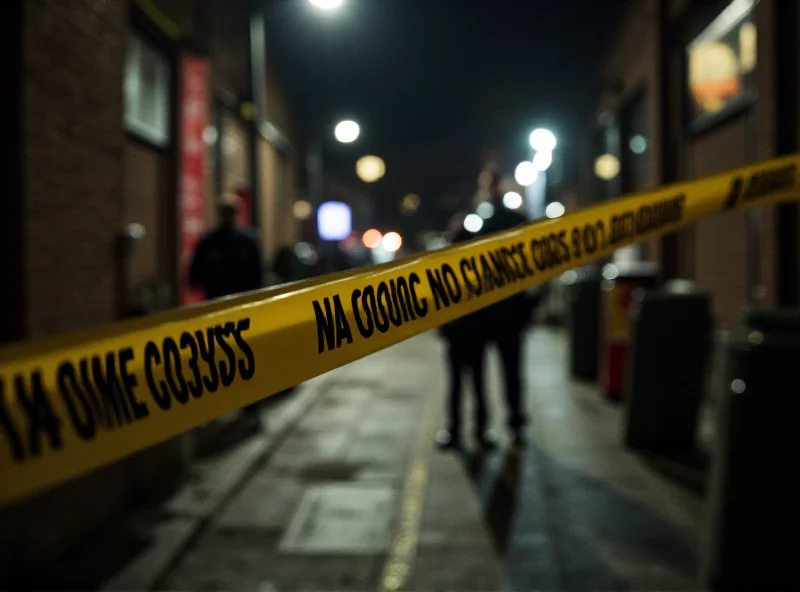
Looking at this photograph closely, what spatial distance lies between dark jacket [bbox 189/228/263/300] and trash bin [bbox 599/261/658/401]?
3943 millimetres

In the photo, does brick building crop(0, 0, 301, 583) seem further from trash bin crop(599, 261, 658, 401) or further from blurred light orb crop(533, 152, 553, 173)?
blurred light orb crop(533, 152, 553, 173)

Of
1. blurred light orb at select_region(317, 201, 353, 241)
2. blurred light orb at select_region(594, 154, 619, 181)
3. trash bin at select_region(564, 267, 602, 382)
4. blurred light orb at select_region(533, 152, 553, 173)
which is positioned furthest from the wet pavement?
blurred light orb at select_region(317, 201, 353, 241)

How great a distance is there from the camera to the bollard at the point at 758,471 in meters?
3.80

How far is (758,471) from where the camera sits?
386 cm

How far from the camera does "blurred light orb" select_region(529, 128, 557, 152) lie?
57.8 ft

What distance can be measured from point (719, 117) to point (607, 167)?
811cm

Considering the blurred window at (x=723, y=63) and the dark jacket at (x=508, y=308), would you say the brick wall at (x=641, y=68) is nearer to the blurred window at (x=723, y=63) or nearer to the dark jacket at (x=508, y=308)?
the blurred window at (x=723, y=63)

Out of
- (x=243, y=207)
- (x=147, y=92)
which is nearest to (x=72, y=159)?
(x=147, y=92)

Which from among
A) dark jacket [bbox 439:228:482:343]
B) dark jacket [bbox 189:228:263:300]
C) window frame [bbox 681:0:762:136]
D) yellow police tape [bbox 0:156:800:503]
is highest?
window frame [bbox 681:0:762:136]

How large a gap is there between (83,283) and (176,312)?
3370 mm

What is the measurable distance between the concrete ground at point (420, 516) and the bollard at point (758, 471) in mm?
393

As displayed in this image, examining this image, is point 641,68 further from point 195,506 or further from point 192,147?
point 195,506

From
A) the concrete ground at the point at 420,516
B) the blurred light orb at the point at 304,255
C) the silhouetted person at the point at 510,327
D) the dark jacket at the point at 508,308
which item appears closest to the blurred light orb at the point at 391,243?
the blurred light orb at the point at 304,255

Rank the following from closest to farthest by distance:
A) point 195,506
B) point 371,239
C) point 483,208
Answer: point 195,506 < point 483,208 < point 371,239
